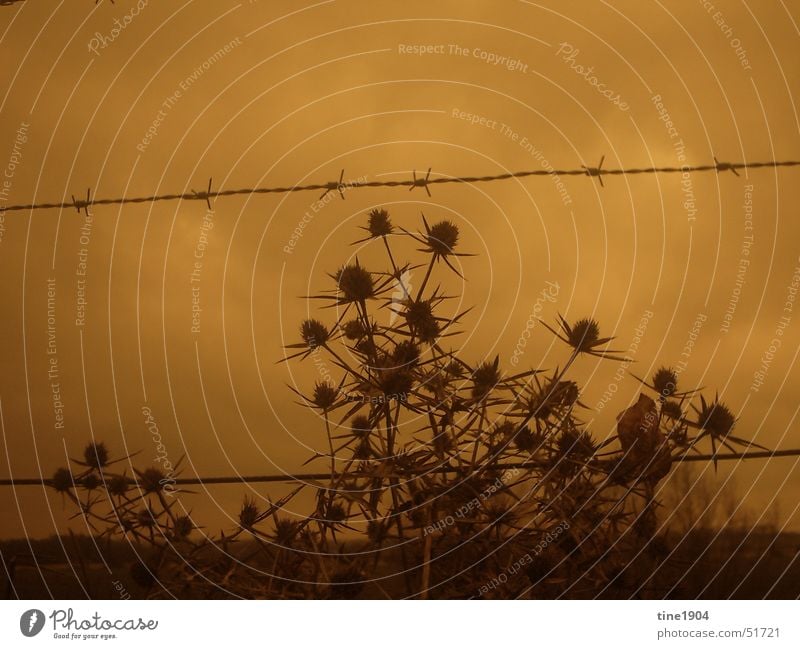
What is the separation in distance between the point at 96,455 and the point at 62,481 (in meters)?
0.06

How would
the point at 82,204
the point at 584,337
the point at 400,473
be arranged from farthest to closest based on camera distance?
the point at 82,204
the point at 584,337
the point at 400,473

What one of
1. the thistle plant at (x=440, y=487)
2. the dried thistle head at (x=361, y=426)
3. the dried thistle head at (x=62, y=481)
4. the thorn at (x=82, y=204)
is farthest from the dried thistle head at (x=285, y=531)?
the thorn at (x=82, y=204)

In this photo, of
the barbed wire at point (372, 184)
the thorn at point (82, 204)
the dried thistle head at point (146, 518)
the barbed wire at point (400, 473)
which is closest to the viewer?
the barbed wire at point (400, 473)

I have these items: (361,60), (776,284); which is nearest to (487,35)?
(361,60)

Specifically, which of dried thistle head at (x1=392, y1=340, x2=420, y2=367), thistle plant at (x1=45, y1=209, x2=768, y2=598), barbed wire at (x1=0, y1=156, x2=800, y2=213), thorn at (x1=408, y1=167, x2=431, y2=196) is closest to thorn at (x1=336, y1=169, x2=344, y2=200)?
barbed wire at (x1=0, y1=156, x2=800, y2=213)

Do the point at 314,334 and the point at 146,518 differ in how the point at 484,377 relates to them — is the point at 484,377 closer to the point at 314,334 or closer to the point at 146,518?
the point at 314,334

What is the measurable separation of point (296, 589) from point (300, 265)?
1.75 ft

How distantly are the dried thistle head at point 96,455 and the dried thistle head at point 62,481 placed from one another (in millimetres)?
31

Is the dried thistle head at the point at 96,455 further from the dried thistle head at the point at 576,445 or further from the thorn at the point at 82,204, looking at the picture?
the dried thistle head at the point at 576,445

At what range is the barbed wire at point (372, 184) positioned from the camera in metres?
1.20

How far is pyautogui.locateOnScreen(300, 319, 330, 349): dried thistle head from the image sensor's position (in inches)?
40.7

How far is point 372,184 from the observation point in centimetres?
121

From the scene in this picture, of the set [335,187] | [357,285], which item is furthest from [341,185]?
[357,285]

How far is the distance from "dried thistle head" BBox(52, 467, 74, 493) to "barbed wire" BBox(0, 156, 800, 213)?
41cm
